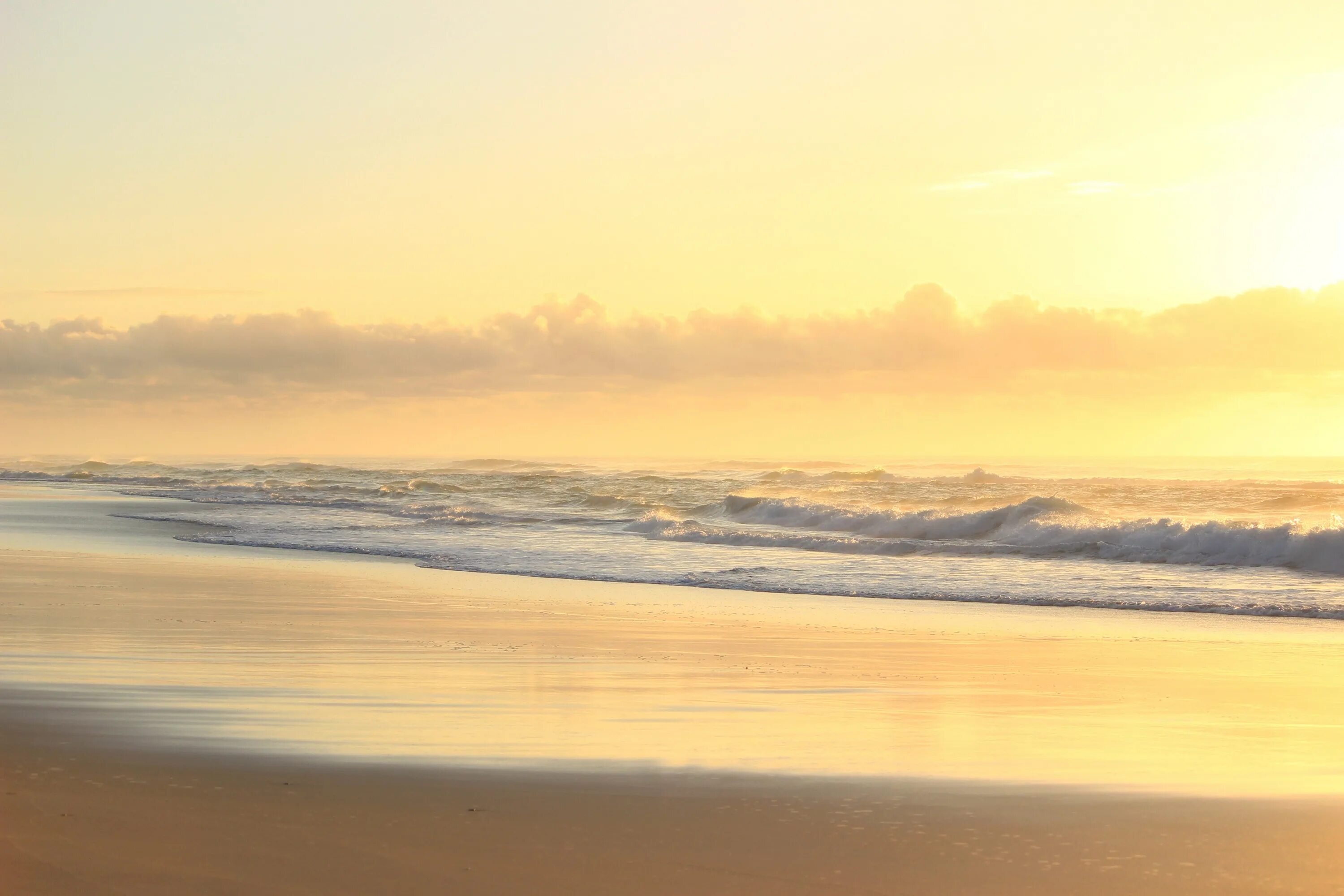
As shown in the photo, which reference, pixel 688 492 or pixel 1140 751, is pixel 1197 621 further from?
pixel 688 492

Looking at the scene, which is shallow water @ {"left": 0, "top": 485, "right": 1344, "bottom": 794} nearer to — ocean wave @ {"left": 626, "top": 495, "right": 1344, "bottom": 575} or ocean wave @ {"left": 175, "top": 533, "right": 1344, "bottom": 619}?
ocean wave @ {"left": 175, "top": 533, "right": 1344, "bottom": 619}

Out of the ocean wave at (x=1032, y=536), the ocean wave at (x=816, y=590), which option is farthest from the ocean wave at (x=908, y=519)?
the ocean wave at (x=816, y=590)

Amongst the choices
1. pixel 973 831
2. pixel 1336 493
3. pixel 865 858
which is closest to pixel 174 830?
pixel 865 858

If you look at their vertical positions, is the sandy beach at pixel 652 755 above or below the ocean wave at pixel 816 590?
above

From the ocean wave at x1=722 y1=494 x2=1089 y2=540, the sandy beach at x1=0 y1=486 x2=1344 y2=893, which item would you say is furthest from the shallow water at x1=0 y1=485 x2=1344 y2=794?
the ocean wave at x1=722 y1=494 x2=1089 y2=540

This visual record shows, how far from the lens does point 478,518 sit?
30.4m

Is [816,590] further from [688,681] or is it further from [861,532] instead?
[861,532]

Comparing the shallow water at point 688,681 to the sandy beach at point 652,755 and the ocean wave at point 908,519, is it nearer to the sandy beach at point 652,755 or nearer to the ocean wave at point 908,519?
the sandy beach at point 652,755

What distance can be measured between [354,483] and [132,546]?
3567cm

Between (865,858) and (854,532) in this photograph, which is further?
(854,532)

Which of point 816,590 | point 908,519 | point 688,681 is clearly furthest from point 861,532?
point 688,681

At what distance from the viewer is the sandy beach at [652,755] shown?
13.9 ft

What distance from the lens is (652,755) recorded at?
232 inches

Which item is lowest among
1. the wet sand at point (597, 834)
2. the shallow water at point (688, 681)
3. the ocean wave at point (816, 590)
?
the ocean wave at point (816, 590)
